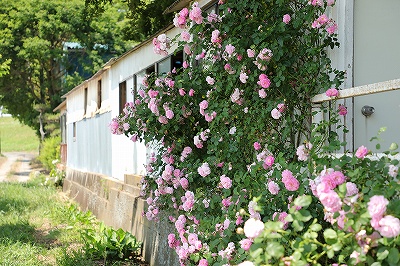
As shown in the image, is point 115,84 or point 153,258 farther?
point 115,84

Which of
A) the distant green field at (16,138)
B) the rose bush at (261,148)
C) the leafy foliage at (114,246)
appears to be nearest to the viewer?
the rose bush at (261,148)

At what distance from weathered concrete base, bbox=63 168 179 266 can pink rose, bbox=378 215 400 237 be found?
18.2 ft

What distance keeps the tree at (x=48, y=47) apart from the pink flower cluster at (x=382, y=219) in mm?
32226

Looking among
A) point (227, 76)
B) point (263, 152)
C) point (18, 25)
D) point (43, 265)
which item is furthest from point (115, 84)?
point (18, 25)

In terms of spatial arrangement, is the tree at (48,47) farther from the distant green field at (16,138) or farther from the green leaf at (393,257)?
the green leaf at (393,257)

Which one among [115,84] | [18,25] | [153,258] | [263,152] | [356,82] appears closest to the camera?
[356,82]

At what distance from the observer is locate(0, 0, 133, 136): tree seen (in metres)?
34.8

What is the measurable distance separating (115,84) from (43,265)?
5.86 meters

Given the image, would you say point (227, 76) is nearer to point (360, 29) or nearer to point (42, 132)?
point (360, 29)

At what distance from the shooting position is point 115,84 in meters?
15.2

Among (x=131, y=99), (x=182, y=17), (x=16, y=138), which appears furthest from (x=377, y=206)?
(x=16, y=138)

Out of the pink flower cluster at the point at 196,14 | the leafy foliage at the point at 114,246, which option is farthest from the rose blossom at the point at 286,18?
the leafy foliage at the point at 114,246

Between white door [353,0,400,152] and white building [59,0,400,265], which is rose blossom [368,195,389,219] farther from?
white door [353,0,400,152]

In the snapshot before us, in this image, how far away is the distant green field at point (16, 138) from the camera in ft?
215
